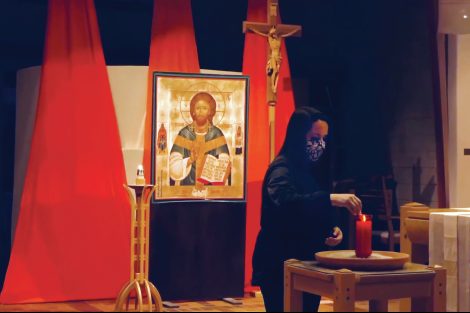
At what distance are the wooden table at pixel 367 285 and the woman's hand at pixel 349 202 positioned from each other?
0.29 metres

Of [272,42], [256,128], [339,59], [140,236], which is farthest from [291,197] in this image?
[339,59]

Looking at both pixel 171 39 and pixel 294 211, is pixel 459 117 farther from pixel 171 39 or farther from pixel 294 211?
pixel 294 211

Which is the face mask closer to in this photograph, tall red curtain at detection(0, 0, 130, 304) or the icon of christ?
the icon of christ

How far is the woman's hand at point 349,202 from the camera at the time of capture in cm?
346

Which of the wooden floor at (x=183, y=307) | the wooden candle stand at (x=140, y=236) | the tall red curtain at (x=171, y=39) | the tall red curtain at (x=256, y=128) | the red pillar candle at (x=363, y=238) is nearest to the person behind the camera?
the red pillar candle at (x=363, y=238)

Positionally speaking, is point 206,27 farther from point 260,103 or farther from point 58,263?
point 58,263

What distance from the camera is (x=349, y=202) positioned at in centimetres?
348

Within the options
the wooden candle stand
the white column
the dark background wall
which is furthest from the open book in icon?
the dark background wall

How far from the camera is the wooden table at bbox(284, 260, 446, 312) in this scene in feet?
9.81

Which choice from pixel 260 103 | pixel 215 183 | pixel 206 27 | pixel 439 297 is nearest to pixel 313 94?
pixel 206 27

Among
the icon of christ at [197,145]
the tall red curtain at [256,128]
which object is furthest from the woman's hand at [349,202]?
the tall red curtain at [256,128]

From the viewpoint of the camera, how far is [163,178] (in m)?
6.17

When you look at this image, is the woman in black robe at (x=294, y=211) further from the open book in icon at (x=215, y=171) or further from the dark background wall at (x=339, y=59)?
the dark background wall at (x=339, y=59)

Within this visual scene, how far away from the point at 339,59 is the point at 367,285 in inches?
283
